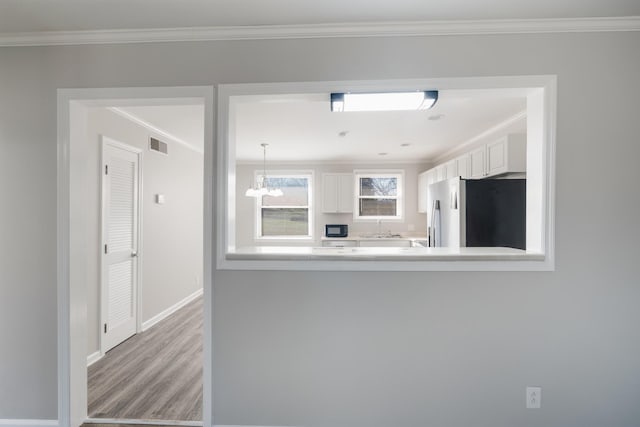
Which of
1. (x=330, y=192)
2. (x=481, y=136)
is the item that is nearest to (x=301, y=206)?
(x=330, y=192)

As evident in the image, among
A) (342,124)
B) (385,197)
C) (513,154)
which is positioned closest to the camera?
(513,154)

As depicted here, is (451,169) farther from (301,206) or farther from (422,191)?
(301,206)

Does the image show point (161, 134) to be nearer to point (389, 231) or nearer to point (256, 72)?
point (256, 72)

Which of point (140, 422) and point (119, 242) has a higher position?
point (119, 242)

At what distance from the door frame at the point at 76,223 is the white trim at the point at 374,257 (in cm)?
8

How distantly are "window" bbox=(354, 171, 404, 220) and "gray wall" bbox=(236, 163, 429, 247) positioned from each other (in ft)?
0.45

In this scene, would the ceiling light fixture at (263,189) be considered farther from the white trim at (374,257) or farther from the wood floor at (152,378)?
the white trim at (374,257)

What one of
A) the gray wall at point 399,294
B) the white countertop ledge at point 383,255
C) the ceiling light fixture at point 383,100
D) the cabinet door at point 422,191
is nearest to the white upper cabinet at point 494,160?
the cabinet door at point 422,191

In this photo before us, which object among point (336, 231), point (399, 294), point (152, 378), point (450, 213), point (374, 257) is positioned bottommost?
point (152, 378)

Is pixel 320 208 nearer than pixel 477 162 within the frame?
No

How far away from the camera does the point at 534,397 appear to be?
178 centimetres

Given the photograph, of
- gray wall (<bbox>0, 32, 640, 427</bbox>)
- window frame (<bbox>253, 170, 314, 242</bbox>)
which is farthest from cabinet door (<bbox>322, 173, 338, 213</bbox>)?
gray wall (<bbox>0, 32, 640, 427</bbox>)

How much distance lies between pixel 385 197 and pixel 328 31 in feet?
15.2

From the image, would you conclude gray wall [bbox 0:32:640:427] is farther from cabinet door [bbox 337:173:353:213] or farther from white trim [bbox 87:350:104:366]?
cabinet door [bbox 337:173:353:213]
